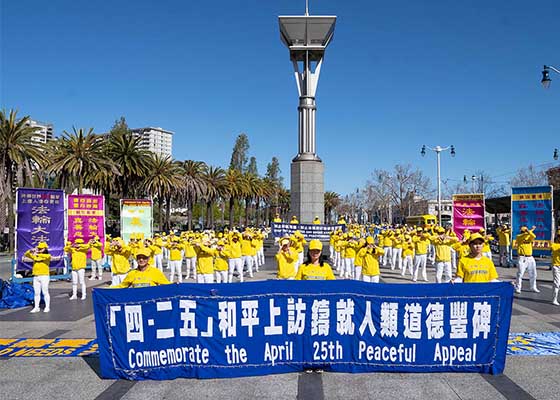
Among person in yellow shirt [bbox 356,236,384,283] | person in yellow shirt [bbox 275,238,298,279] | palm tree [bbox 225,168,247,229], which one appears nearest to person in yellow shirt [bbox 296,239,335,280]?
person in yellow shirt [bbox 275,238,298,279]

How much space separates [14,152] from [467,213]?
28.3m

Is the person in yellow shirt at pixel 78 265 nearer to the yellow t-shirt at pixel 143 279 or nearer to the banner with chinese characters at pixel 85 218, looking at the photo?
the banner with chinese characters at pixel 85 218

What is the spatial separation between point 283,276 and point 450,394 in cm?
461

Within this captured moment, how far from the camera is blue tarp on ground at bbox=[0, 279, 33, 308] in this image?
471 inches

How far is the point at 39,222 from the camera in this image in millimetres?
16297

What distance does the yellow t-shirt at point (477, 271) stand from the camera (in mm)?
6926

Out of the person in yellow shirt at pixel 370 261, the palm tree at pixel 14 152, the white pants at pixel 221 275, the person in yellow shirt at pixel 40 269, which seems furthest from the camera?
the palm tree at pixel 14 152

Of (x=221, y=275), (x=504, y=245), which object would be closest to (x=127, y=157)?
(x=221, y=275)

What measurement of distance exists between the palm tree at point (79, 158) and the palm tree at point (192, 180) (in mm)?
12156

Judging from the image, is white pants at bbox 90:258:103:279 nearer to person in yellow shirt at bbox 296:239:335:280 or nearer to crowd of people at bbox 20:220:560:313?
crowd of people at bbox 20:220:560:313

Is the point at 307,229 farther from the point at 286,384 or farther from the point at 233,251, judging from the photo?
the point at 286,384

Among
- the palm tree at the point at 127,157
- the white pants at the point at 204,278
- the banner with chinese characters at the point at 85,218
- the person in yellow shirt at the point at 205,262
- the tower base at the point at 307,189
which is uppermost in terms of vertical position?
the palm tree at the point at 127,157

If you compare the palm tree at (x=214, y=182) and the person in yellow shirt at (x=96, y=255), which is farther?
the palm tree at (x=214, y=182)

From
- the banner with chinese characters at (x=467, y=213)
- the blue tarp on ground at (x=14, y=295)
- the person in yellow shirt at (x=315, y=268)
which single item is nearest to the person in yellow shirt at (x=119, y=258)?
the blue tarp on ground at (x=14, y=295)
